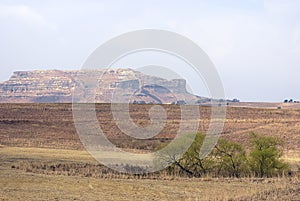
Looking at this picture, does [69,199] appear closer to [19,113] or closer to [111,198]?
[111,198]

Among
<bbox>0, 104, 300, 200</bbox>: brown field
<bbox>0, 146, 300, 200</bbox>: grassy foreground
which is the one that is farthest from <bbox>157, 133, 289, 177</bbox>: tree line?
<bbox>0, 146, 300, 200</bbox>: grassy foreground

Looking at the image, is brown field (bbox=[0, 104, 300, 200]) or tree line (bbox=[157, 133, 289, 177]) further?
tree line (bbox=[157, 133, 289, 177])

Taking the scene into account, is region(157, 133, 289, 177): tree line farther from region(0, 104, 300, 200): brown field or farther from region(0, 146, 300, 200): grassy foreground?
region(0, 146, 300, 200): grassy foreground

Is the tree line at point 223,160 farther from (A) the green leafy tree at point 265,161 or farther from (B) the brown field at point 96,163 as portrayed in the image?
(B) the brown field at point 96,163

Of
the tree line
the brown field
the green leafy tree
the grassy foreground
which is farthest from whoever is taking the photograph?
the green leafy tree

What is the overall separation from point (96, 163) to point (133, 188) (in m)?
16.0

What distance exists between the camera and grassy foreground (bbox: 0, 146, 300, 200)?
2550 cm

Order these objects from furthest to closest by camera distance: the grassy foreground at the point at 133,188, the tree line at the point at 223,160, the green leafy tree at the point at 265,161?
the green leafy tree at the point at 265,161, the tree line at the point at 223,160, the grassy foreground at the point at 133,188

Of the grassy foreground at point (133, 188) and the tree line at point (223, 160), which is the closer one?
the grassy foreground at point (133, 188)

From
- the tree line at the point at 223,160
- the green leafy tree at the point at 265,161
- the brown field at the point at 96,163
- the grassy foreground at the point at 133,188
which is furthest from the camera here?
the green leafy tree at the point at 265,161

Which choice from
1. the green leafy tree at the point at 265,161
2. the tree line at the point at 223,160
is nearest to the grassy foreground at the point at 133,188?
the tree line at the point at 223,160

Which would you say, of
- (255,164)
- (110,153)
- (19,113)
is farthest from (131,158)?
(19,113)

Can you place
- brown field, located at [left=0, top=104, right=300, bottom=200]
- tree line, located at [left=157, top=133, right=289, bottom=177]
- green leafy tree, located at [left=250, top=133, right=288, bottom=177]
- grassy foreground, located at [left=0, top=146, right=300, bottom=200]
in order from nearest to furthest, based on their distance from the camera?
grassy foreground, located at [left=0, top=146, right=300, bottom=200] < brown field, located at [left=0, top=104, right=300, bottom=200] < tree line, located at [left=157, top=133, right=289, bottom=177] < green leafy tree, located at [left=250, top=133, right=288, bottom=177]

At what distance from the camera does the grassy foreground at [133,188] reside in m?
25.5
